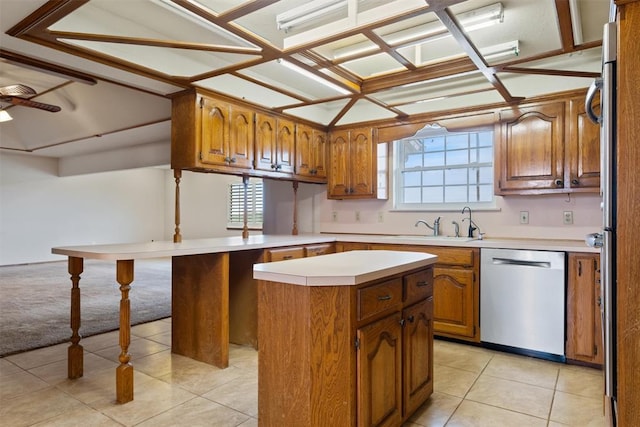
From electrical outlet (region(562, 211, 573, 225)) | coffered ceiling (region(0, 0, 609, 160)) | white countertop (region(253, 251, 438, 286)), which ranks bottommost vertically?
white countertop (region(253, 251, 438, 286))

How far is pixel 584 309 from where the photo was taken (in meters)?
2.86

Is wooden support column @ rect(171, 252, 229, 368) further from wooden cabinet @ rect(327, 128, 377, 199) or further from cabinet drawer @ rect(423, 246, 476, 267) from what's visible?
wooden cabinet @ rect(327, 128, 377, 199)

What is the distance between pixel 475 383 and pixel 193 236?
7.97 metres

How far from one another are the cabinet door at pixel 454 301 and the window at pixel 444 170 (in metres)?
0.91

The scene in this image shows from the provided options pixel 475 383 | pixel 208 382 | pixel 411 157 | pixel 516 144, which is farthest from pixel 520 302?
pixel 208 382

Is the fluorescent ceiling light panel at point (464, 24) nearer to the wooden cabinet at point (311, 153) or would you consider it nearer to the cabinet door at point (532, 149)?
the cabinet door at point (532, 149)

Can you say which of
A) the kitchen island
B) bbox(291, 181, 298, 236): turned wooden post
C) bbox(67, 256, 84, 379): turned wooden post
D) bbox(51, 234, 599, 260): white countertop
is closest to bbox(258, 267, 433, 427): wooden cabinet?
the kitchen island

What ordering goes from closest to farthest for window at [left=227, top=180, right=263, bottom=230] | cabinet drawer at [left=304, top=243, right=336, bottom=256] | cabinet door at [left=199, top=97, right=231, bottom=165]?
cabinet door at [left=199, top=97, right=231, bottom=165], cabinet drawer at [left=304, top=243, right=336, bottom=256], window at [left=227, top=180, right=263, bottom=230]

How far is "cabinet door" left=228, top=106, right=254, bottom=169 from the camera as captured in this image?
138 inches

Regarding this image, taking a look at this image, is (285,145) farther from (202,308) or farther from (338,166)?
(202,308)

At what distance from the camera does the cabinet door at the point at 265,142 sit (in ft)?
12.4

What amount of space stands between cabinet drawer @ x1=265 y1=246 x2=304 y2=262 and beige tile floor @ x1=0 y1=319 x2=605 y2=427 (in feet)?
2.61

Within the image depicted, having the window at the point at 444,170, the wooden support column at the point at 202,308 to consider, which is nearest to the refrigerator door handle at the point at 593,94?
the window at the point at 444,170

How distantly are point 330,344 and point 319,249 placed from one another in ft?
7.36
